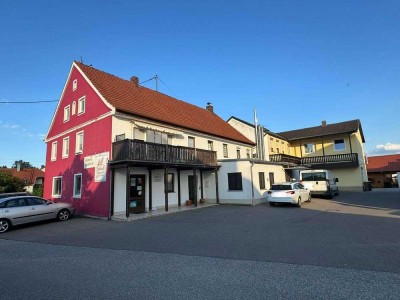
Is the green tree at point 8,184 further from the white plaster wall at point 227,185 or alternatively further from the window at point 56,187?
the white plaster wall at point 227,185

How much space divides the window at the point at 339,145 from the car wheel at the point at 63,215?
3080 centimetres

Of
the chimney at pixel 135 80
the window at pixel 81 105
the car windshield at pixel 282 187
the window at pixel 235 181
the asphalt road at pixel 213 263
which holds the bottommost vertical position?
the asphalt road at pixel 213 263

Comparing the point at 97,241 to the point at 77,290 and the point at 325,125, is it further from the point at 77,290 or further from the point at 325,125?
the point at 325,125

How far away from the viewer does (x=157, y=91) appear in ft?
81.2

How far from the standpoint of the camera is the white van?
21234 mm

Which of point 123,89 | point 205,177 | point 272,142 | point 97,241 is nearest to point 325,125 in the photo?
point 272,142

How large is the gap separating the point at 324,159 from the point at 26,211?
99.7ft

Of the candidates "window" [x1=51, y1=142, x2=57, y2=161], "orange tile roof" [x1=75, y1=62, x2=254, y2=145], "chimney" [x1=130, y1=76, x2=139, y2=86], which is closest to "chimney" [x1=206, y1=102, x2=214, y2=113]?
"orange tile roof" [x1=75, y1=62, x2=254, y2=145]

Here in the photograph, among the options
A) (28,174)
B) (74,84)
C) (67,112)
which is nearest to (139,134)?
(74,84)

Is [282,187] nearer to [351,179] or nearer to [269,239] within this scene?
[269,239]

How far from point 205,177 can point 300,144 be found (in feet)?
65.7

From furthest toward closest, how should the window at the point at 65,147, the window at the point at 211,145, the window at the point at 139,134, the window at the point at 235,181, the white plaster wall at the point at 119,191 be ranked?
the window at the point at 211,145 < the window at the point at 65,147 < the window at the point at 235,181 < the window at the point at 139,134 < the white plaster wall at the point at 119,191

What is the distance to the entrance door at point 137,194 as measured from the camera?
1574cm

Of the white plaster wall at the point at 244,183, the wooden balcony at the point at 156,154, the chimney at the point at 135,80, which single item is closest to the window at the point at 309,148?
the white plaster wall at the point at 244,183
